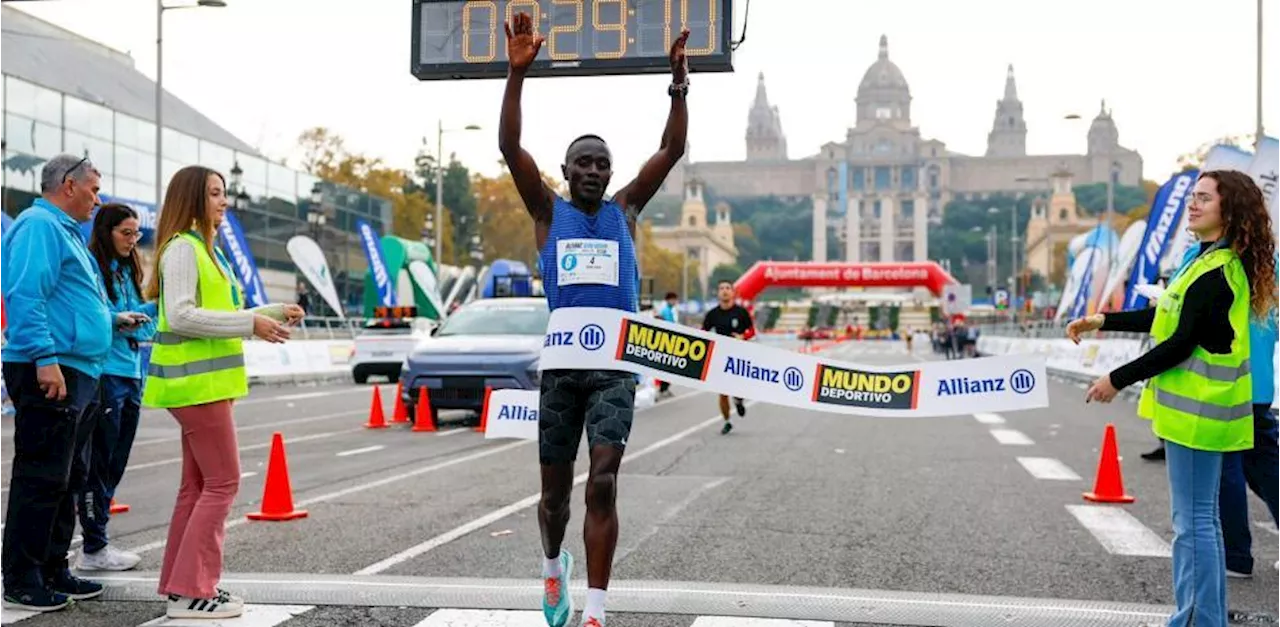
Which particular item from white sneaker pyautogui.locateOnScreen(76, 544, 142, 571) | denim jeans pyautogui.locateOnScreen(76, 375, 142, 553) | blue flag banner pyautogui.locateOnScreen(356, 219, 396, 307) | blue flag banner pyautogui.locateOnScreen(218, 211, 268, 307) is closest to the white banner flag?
blue flag banner pyautogui.locateOnScreen(356, 219, 396, 307)

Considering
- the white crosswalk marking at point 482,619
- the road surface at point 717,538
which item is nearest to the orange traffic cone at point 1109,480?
the road surface at point 717,538

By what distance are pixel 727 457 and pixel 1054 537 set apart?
17.7ft

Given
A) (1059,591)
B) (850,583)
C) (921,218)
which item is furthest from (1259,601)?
(921,218)

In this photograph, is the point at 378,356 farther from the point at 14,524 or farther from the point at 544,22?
the point at 14,524

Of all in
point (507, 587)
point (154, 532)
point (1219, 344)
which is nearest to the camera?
point (1219, 344)

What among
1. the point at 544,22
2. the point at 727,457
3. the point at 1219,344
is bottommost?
the point at 727,457

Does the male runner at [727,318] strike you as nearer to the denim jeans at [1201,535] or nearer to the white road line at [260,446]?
the white road line at [260,446]

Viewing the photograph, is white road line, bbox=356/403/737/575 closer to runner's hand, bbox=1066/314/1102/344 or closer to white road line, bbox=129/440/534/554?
white road line, bbox=129/440/534/554

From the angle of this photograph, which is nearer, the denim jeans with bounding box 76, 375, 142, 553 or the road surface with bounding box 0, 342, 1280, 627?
the road surface with bounding box 0, 342, 1280, 627

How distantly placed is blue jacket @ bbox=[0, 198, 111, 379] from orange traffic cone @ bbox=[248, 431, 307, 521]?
9.13 ft

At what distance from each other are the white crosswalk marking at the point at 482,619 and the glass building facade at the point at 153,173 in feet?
62.8

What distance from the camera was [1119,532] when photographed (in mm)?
8625

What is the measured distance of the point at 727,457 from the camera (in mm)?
13570

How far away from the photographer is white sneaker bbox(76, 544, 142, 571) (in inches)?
275
